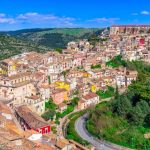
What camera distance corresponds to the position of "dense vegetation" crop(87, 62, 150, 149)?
36812mm

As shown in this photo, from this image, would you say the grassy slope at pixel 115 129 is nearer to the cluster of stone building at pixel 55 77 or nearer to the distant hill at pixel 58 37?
the cluster of stone building at pixel 55 77

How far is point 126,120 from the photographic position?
4112cm

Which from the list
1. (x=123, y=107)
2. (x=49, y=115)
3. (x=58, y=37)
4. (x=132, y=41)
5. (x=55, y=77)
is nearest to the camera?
(x=49, y=115)

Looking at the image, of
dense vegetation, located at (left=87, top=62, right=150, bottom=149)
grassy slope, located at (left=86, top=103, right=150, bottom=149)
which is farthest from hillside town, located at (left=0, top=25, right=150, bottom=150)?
dense vegetation, located at (left=87, top=62, right=150, bottom=149)

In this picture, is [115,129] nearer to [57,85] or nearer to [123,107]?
[123,107]

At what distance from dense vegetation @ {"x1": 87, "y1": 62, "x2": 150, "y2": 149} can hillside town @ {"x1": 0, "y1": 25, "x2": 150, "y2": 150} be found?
3904 millimetres

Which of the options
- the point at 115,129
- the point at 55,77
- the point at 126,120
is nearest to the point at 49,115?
the point at 115,129

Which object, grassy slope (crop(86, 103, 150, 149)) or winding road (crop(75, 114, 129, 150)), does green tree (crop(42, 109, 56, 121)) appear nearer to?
winding road (crop(75, 114, 129, 150))

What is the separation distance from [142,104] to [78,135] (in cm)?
843

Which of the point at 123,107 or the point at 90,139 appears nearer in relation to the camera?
the point at 90,139

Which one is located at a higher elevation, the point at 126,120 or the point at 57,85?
the point at 57,85

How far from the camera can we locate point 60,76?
52906 mm

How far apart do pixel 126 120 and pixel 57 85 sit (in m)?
11.9

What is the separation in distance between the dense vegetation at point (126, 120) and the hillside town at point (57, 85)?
3904 millimetres
